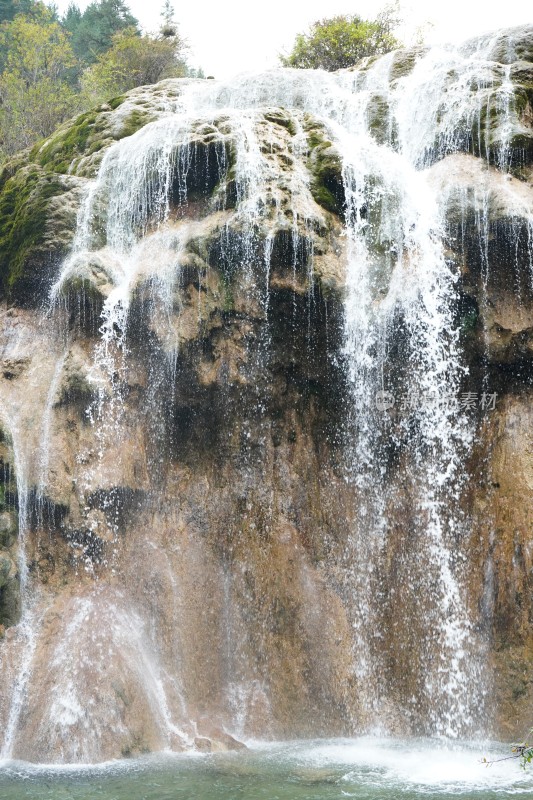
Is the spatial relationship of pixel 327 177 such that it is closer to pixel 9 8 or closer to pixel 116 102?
pixel 116 102

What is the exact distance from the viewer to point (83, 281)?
12672 millimetres

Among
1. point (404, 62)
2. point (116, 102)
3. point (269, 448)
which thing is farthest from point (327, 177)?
point (116, 102)

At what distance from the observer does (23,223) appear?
547 inches

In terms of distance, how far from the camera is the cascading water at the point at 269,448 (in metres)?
10.9

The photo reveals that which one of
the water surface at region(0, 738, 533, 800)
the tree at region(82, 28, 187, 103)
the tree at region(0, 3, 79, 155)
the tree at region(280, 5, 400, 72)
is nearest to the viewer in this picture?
the water surface at region(0, 738, 533, 800)

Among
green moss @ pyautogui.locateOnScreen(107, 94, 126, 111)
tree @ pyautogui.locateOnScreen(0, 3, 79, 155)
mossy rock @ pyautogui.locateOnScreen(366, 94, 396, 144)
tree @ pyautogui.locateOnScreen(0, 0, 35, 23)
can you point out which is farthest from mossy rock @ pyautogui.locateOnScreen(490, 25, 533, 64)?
tree @ pyautogui.locateOnScreen(0, 0, 35, 23)

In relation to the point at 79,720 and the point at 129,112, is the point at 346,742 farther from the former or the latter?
the point at 129,112

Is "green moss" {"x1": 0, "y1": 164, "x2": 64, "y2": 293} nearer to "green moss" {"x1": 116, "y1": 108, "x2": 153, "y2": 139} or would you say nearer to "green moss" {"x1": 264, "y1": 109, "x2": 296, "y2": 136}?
"green moss" {"x1": 116, "y1": 108, "x2": 153, "y2": 139}

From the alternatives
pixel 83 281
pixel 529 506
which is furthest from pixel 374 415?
pixel 83 281

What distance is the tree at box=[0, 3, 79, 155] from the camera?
26.5 metres

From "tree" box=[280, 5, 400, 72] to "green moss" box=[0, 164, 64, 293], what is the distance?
14285 millimetres

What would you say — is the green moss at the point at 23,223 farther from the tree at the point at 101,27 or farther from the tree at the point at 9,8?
the tree at the point at 9,8

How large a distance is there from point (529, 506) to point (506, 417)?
129 cm

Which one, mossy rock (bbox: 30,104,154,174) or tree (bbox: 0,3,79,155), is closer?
mossy rock (bbox: 30,104,154,174)
